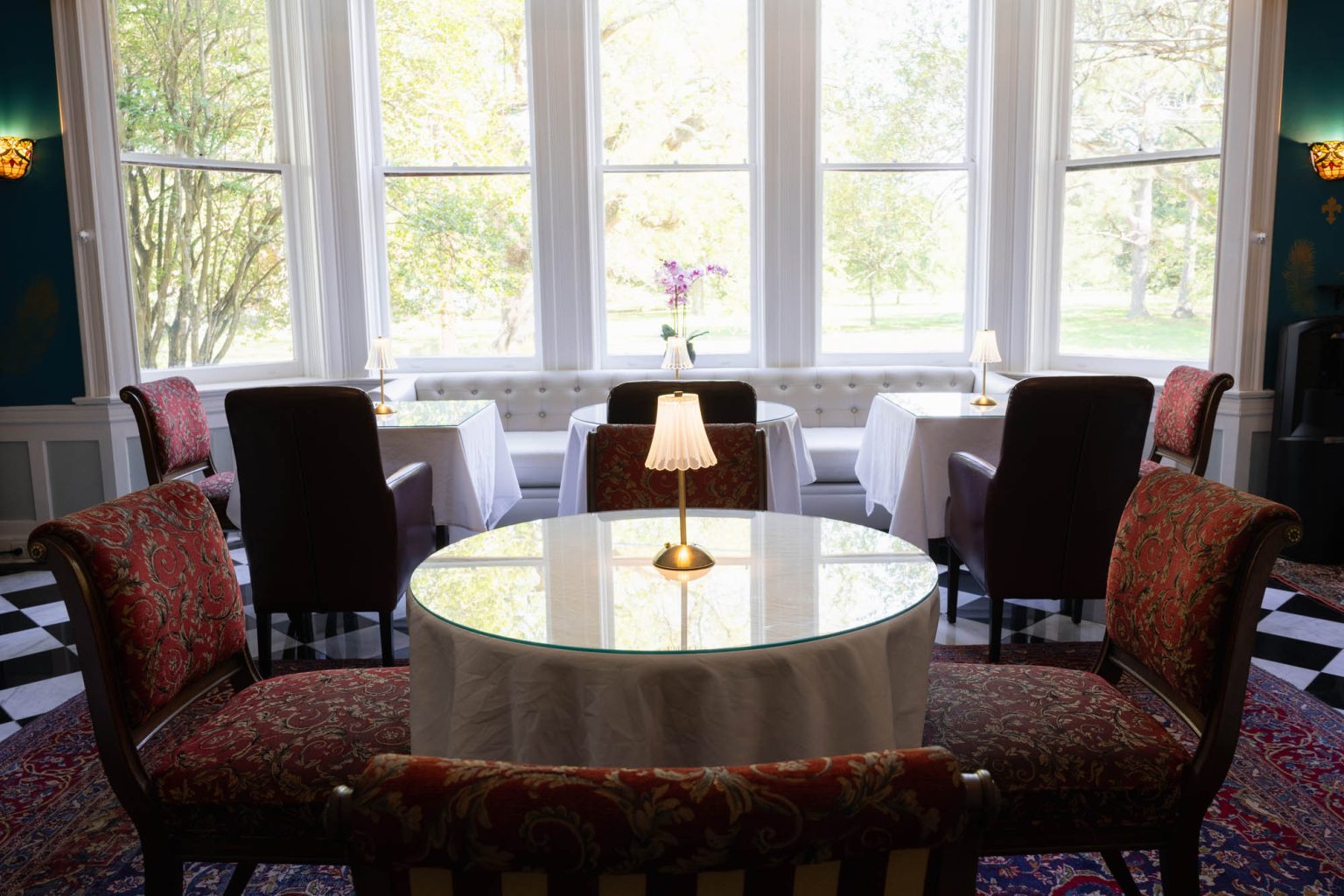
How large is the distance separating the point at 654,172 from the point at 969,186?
6.11 feet

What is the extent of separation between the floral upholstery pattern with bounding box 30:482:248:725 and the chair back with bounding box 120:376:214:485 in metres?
2.23

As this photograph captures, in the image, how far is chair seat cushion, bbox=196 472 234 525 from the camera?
4141mm

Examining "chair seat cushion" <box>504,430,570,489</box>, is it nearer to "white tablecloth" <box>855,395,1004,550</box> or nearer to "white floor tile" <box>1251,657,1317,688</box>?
"white tablecloth" <box>855,395,1004,550</box>

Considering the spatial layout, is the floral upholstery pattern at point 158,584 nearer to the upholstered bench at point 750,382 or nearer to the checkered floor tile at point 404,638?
the checkered floor tile at point 404,638

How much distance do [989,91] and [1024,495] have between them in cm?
343

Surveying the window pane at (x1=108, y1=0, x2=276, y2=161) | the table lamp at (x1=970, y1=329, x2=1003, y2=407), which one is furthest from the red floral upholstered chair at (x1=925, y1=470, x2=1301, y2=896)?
the window pane at (x1=108, y1=0, x2=276, y2=161)

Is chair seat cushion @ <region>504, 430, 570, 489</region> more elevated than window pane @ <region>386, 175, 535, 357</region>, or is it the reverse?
window pane @ <region>386, 175, 535, 357</region>

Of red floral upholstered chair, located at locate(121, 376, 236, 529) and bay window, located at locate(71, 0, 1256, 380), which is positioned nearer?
red floral upholstered chair, located at locate(121, 376, 236, 529)

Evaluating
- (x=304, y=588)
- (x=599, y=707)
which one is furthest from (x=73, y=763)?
(x=599, y=707)

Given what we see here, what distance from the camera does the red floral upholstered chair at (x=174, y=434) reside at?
3957mm

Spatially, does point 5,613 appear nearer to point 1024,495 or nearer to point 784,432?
point 784,432

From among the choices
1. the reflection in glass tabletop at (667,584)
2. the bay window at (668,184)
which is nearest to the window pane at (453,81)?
the bay window at (668,184)

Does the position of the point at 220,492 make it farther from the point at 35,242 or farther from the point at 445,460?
the point at 35,242

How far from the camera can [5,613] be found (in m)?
4.07
